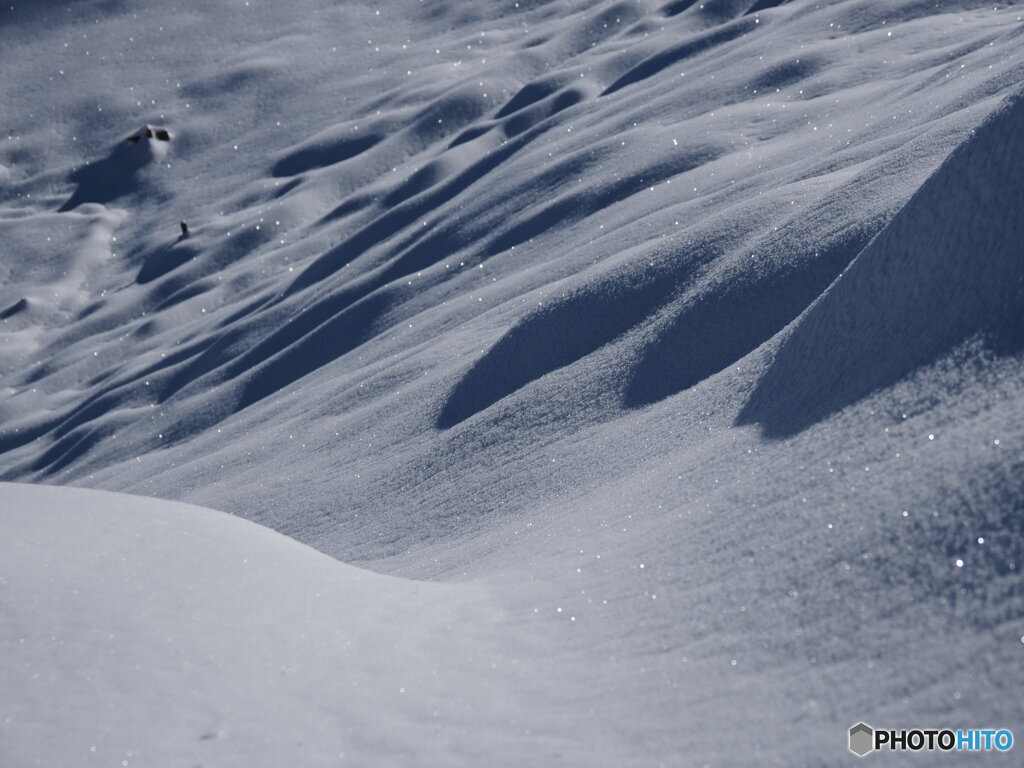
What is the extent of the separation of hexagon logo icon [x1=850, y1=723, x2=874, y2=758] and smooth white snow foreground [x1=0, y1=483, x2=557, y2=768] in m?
0.46

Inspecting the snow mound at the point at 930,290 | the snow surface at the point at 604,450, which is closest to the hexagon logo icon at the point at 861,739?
the snow surface at the point at 604,450

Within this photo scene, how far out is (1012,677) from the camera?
129 centimetres

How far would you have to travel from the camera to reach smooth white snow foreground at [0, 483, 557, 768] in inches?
60.7

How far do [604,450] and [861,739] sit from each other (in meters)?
1.91

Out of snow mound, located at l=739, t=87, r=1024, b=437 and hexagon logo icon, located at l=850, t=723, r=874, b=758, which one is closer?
hexagon logo icon, located at l=850, t=723, r=874, b=758

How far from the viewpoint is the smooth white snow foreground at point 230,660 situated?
5.06ft

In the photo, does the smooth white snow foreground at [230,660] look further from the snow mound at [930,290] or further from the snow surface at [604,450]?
the snow mound at [930,290]

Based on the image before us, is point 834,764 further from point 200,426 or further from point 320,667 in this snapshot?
point 200,426

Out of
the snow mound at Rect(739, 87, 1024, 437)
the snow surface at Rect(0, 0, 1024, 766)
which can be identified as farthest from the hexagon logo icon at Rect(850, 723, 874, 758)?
the snow mound at Rect(739, 87, 1024, 437)

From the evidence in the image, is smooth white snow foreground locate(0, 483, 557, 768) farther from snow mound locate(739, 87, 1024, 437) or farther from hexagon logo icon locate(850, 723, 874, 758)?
snow mound locate(739, 87, 1024, 437)

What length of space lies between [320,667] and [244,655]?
0.46ft

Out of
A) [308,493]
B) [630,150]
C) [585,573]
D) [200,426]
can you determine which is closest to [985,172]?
[585,573]

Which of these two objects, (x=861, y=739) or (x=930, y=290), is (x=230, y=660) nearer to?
(x=861, y=739)

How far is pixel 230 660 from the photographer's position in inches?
70.1
